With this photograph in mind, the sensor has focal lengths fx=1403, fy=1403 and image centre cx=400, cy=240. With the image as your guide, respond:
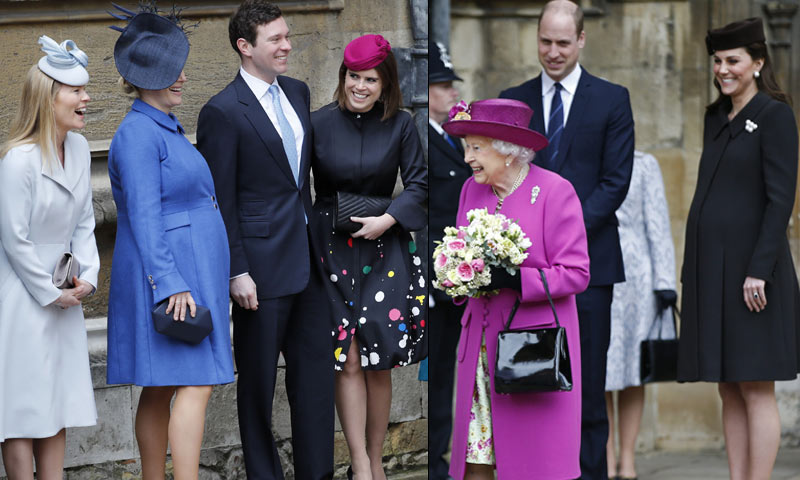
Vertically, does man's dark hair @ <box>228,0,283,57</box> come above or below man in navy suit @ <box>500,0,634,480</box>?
above

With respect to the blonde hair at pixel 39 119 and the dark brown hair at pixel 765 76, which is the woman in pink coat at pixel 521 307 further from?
the blonde hair at pixel 39 119

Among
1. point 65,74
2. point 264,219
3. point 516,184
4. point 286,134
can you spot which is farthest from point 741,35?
point 65,74

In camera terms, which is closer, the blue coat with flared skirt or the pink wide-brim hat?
the blue coat with flared skirt

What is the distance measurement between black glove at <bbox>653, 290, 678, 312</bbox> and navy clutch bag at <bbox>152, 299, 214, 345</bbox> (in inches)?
126

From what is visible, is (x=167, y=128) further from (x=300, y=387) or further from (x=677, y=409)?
(x=677, y=409)

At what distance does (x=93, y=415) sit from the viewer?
17.7 feet

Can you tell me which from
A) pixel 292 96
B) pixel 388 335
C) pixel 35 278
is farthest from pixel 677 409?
pixel 35 278

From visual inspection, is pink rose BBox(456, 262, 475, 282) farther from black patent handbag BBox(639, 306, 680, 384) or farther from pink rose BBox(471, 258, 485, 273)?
black patent handbag BBox(639, 306, 680, 384)

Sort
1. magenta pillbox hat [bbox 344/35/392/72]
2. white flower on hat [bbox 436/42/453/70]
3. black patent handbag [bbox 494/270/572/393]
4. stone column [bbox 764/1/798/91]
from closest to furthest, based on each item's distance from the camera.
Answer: black patent handbag [bbox 494/270/572/393] → magenta pillbox hat [bbox 344/35/392/72] → white flower on hat [bbox 436/42/453/70] → stone column [bbox 764/1/798/91]

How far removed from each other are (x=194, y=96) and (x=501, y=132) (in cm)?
174

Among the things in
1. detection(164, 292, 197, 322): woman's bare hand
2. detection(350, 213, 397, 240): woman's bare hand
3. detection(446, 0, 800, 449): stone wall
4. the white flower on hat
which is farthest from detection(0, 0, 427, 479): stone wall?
detection(446, 0, 800, 449): stone wall

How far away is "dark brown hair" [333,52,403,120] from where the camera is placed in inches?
230

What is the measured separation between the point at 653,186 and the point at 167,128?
10.5 feet

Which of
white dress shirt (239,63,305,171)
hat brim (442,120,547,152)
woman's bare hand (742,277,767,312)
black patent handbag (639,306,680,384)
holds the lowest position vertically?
black patent handbag (639,306,680,384)
